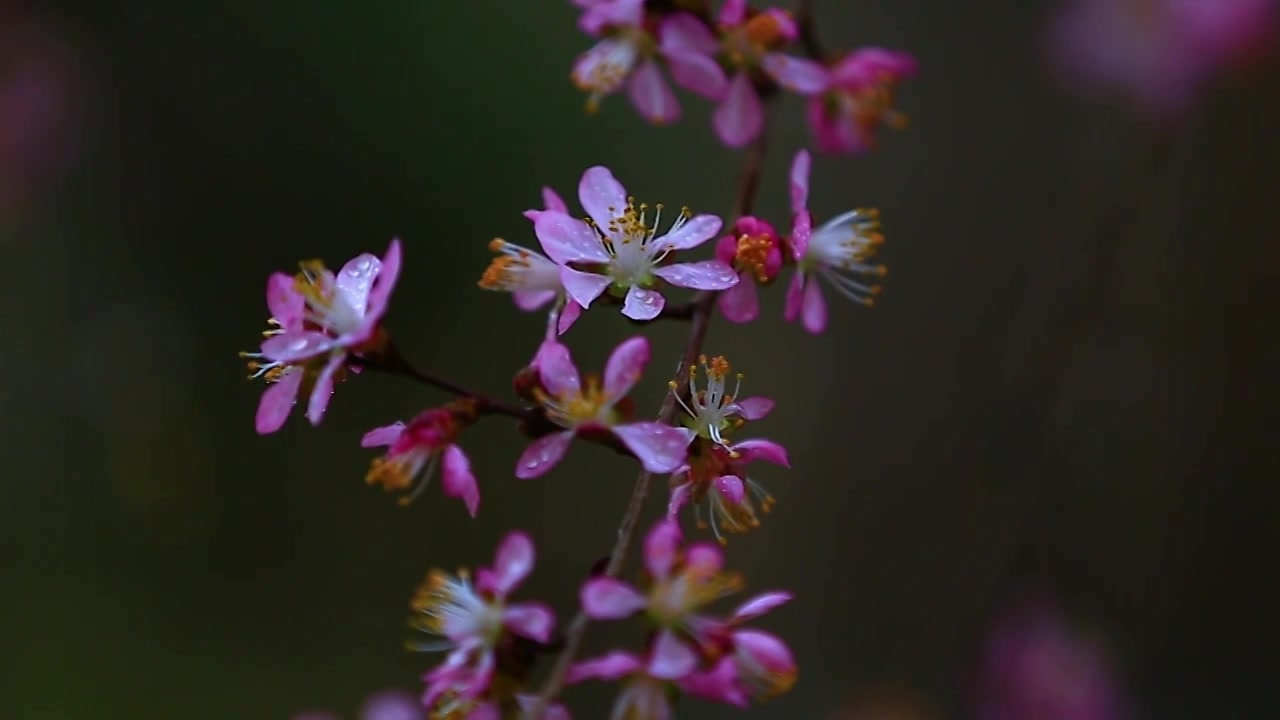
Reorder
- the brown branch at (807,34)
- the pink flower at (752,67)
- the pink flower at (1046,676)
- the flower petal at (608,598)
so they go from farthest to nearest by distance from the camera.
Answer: the pink flower at (1046,676)
the brown branch at (807,34)
the pink flower at (752,67)
the flower petal at (608,598)

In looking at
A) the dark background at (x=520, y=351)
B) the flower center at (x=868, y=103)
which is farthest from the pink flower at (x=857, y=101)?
the dark background at (x=520, y=351)

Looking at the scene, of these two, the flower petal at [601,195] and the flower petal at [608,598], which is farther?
the flower petal at [601,195]

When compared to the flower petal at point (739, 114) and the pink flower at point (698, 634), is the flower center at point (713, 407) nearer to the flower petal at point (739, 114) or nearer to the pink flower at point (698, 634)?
the pink flower at point (698, 634)

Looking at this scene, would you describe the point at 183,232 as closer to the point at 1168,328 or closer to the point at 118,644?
the point at 118,644

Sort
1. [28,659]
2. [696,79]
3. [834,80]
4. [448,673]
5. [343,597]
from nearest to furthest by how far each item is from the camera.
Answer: [448,673]
[696,79]
[834,80]
[28,659]
[343,597]

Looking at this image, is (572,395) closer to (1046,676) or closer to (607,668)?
(607,668)

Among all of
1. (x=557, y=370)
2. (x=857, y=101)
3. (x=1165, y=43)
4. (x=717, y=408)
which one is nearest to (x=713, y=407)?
(x=717, y=408)

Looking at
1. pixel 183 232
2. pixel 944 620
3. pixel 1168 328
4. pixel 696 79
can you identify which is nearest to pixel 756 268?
pixel 696 79
